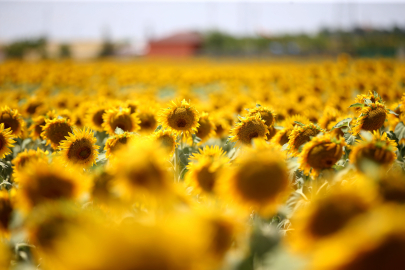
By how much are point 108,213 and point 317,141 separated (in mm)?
1088

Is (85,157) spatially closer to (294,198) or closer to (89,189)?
(89,189)

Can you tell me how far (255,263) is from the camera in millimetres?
1208

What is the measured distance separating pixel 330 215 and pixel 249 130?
1330 millimetres

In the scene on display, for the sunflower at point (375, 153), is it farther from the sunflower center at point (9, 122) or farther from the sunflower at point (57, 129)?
the sunflower center at point (9, 122)

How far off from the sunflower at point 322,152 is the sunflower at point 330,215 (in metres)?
0.60

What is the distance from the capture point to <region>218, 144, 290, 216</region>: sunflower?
1.27 metres

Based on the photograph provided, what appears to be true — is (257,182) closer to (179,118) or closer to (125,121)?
(179,118)

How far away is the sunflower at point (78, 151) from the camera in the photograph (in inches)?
87.3

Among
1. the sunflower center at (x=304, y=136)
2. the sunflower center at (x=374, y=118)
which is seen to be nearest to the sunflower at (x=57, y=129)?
the sunflower center at (x=304, y=136)

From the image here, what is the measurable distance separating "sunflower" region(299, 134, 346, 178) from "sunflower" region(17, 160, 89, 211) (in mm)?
1100

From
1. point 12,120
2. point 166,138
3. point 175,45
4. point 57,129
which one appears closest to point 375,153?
point 166,138

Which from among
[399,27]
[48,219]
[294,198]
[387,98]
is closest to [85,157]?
[48,219]

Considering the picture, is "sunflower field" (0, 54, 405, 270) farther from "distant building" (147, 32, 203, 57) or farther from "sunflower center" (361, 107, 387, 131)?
"distant building" (147, 32, 203, 57)

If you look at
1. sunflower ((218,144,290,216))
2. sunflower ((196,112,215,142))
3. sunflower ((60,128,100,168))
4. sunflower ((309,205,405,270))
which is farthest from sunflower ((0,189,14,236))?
sunflower ((196,112,215,142))
